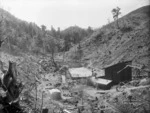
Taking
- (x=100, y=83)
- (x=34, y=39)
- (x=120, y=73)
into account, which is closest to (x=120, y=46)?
(x=120, y=73)

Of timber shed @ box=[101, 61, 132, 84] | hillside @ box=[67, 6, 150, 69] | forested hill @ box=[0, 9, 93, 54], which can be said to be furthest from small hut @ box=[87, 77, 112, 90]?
forested hill @ box=[0, 9, 93, 54]

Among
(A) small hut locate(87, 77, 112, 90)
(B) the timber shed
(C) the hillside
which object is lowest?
(A) small hut locate(87, 77, 112, 90)

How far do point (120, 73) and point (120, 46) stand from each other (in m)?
26.6

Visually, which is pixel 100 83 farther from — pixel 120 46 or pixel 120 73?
pixel 120 46

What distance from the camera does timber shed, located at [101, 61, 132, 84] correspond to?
31188mm

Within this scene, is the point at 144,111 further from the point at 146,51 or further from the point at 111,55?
the point at 111,55

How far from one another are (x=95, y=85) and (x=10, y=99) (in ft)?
76.0

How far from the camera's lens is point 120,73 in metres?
31.5

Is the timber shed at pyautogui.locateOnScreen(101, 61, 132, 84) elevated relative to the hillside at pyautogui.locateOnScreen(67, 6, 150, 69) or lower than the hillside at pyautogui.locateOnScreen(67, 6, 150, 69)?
lower

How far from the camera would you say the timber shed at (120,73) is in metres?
31.2

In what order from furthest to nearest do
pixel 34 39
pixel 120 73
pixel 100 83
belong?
pixel 34 39, pixel 120 73, pixel 100 83

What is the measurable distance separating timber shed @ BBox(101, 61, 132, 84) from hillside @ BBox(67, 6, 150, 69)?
Result: 703 cm

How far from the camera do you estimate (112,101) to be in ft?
63.9

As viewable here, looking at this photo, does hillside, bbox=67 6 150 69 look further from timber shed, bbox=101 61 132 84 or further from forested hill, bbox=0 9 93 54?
forested hill, bbox=0 9 93 54
